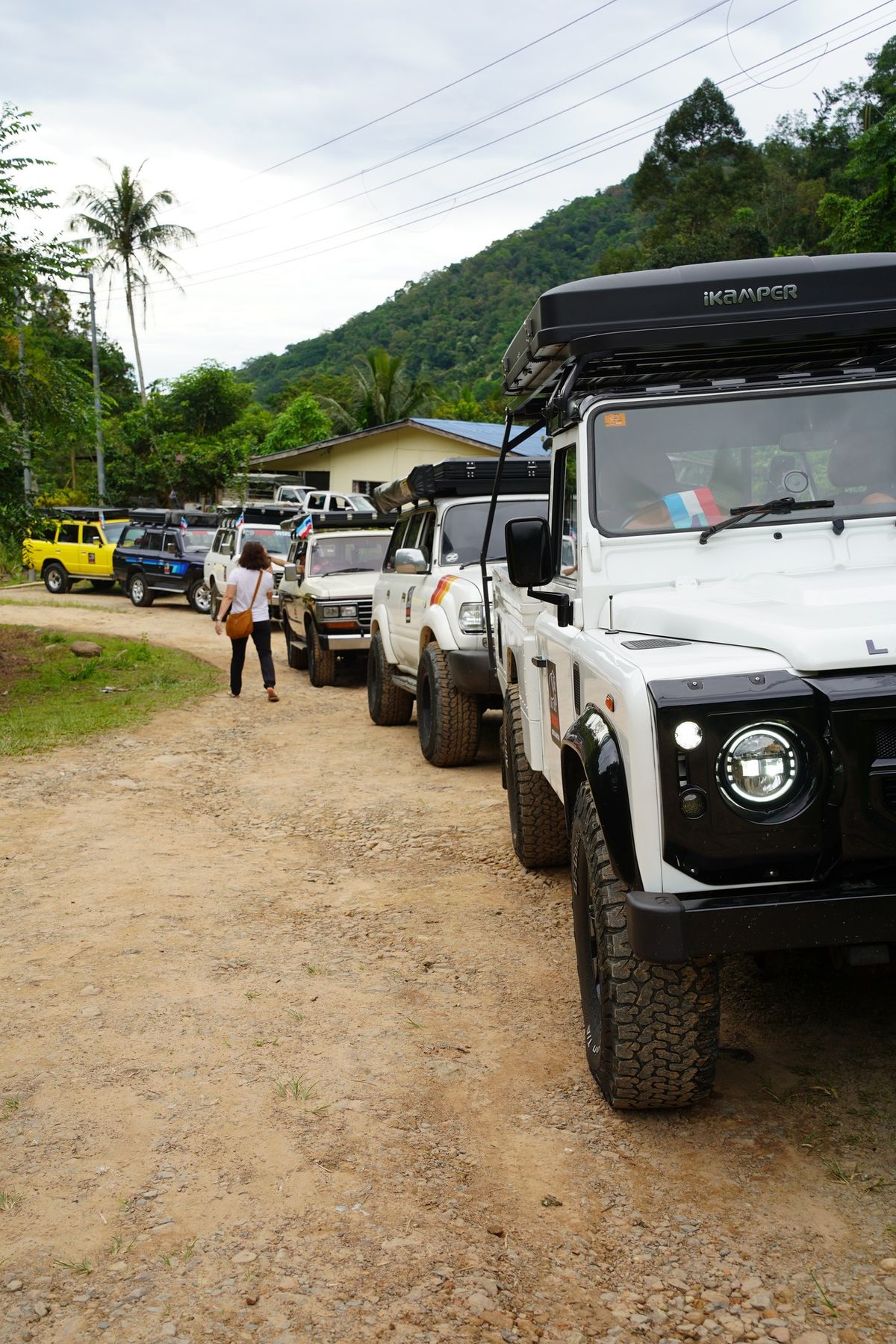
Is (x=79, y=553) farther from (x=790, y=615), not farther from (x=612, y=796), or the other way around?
(x=612, y=796)

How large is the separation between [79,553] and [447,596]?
21.9 meters

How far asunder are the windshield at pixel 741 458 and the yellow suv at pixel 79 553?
25472 mm

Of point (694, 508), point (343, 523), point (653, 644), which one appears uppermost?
point (343, 523)

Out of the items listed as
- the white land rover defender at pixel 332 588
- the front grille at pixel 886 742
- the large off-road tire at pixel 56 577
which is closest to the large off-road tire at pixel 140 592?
the large off-road tire at pixel 56 577

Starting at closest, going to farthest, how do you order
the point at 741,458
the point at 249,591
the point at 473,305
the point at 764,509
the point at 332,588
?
the point at 764,509 → the point at 741,458 → the point at 249,591 → the point at 332,588 → the point at 473,305

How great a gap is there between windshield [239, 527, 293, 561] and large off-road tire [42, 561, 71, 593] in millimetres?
9450

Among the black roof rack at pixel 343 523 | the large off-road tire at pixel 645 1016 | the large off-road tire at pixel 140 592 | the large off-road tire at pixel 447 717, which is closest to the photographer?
the large off-road tire at pixel 645 1016

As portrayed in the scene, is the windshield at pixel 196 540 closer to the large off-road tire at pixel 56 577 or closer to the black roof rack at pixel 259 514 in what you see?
the black roof rack at pixel 259 514

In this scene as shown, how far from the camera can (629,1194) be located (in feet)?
10.7

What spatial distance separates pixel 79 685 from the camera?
1438 cm

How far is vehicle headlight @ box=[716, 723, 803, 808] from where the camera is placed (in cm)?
298

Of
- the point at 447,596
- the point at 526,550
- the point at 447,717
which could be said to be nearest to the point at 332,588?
the point at 447,596

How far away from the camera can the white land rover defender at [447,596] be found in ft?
29.5

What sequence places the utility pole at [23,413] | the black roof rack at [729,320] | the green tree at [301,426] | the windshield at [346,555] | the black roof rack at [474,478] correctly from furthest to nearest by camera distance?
the green tree at [301,426] < the windshield at [346,555] < the utility pole at [23,413] < the black roof rack at [474,478] < the black roof rack at [729,320]
